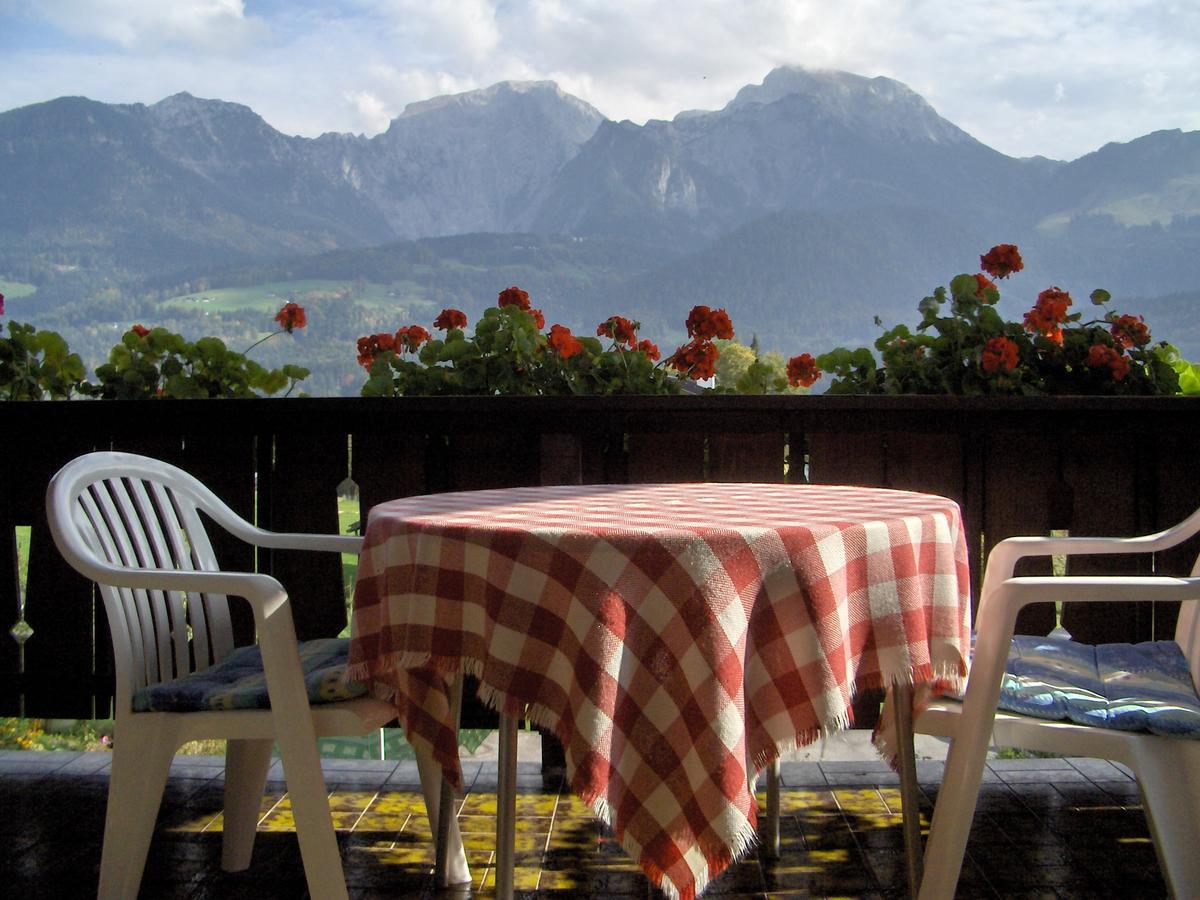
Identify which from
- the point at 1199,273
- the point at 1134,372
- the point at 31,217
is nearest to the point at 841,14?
the point at 1199,273

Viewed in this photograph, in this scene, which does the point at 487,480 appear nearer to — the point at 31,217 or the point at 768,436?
the point at 768,436

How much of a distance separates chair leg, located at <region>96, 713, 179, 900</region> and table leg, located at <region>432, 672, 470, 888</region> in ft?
1.44

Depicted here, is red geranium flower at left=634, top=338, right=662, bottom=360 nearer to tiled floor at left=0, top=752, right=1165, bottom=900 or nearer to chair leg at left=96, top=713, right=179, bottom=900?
tiled floor at left=0, top=752, right=1165, bottom=900

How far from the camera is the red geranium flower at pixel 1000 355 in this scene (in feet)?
9.64

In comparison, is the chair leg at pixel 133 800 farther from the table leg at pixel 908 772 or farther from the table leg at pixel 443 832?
the table leg at pixel 908 772

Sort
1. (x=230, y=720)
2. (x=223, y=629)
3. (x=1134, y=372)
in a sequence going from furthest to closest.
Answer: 1. (x=1134, y=372)
2. (x=223, y=629)
3. (x=230, y=720)

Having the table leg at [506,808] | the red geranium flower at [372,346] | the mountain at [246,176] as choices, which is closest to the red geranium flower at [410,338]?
the red geranium flower at [372,346]

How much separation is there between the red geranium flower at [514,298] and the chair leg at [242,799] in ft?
5.08

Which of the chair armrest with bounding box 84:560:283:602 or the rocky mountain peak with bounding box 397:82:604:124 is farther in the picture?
the rocky mountain peak with bounding box 397:82:604:124

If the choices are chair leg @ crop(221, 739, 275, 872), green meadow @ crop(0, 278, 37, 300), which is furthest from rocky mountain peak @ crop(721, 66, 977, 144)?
chair leg @ crop(221, 739, 275, 872)

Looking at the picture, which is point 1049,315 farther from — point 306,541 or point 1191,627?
point 306,541

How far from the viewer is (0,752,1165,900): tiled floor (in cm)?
198

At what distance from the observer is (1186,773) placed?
56.9 inches

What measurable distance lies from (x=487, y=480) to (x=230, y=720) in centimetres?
126
